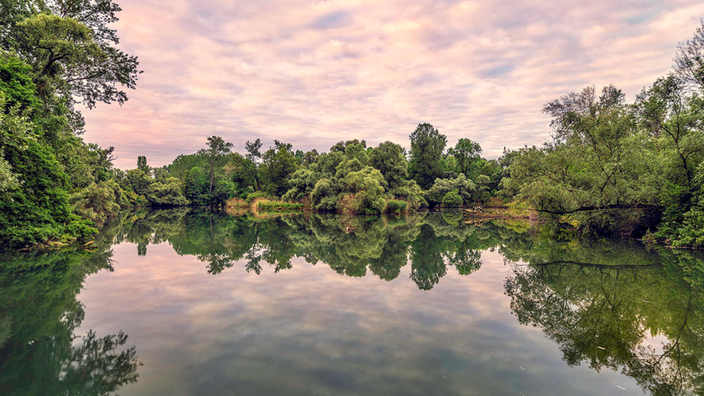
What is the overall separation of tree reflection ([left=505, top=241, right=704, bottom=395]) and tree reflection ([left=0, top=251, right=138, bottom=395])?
21.3 feet

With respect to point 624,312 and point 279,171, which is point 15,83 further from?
point 279,171

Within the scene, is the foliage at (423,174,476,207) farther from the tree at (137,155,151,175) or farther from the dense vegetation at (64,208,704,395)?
the tree at (137,155,151,175)

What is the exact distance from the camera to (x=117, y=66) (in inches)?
748

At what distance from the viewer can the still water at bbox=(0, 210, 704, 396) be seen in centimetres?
409

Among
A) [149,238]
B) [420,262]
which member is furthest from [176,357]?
[149,238]

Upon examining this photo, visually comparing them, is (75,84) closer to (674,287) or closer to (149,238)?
(149,238)

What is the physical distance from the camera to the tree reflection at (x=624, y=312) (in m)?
4.61

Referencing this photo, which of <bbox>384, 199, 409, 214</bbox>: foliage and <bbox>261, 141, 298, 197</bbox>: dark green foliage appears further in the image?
<bbox>261, 141, 298, 197</bbox>: dark green foliage

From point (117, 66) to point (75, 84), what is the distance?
8.67 ft

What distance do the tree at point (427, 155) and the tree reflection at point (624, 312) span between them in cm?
5486

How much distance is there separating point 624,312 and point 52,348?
406 inches

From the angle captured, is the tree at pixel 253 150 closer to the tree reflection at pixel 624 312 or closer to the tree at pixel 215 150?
the tree at pixel 215 150

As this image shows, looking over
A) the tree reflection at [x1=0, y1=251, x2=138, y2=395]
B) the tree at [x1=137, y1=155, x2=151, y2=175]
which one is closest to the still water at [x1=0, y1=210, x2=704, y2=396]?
the tree reflection at [x1=0, y1=251, x2=138, y2=395]

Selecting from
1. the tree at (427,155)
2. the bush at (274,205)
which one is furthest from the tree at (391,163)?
the tree at (427,155)
